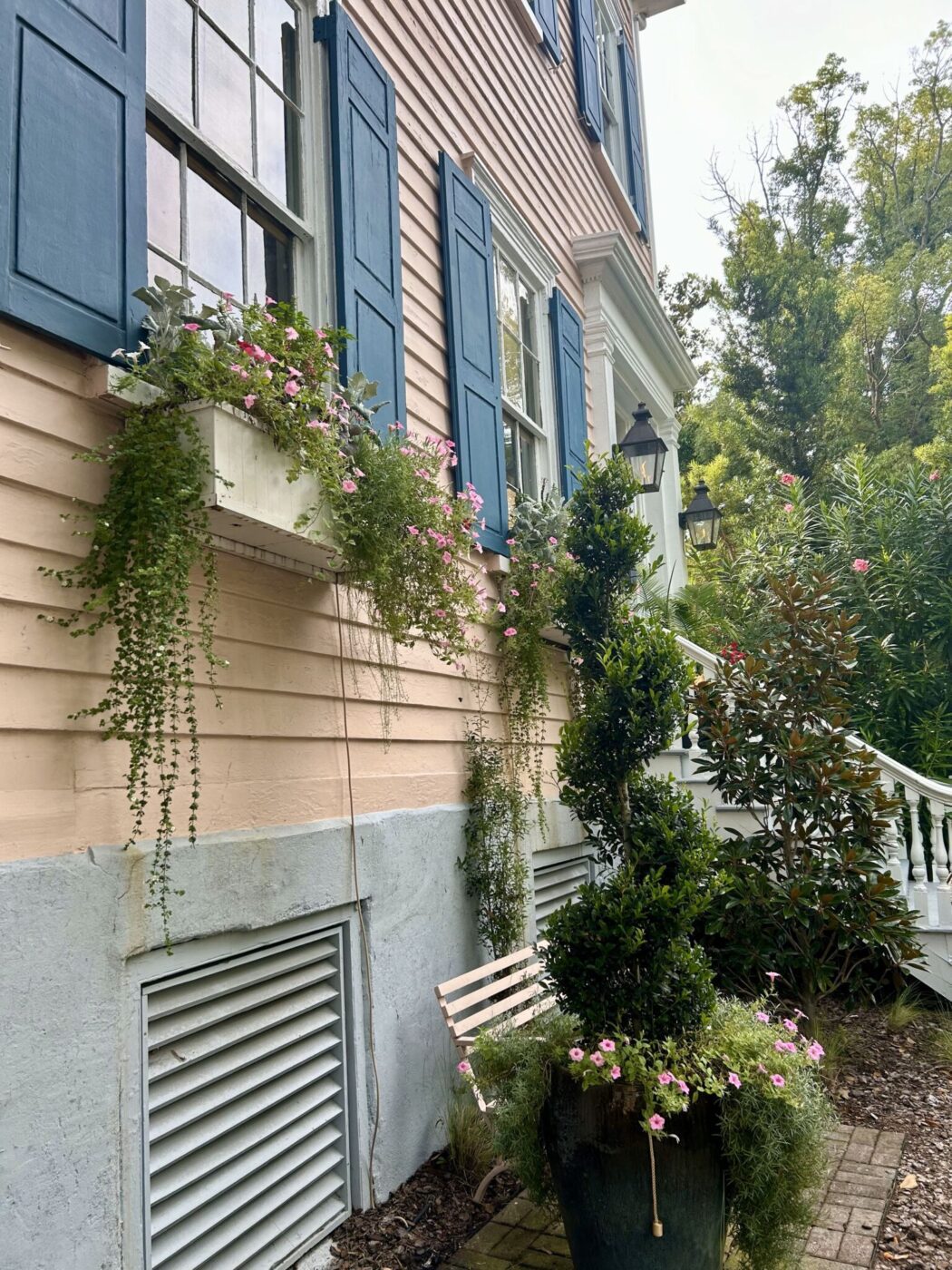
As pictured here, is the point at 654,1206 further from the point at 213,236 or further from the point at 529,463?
the point at 529,463

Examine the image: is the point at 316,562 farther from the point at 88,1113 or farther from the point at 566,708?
the point at 566,708

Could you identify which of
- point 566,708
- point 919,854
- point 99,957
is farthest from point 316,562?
point 919,854

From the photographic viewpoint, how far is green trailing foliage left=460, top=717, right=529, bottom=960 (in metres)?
4.72

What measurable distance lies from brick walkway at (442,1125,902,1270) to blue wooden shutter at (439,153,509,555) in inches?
118

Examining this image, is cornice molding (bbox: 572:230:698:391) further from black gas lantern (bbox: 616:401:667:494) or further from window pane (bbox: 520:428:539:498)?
window pane (bbox: 520:428:539:498)

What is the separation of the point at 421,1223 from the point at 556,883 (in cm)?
246

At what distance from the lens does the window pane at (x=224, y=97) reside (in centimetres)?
346

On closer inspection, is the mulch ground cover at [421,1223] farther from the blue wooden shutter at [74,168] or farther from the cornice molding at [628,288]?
the cornice molding at [628,288]

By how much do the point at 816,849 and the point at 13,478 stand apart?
15.7 feet

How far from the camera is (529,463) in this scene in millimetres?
6359

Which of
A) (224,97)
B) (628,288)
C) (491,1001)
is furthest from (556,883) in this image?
(628,288)

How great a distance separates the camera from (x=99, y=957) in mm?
2555

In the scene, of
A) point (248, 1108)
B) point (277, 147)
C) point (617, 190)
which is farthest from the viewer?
point (617, 190)

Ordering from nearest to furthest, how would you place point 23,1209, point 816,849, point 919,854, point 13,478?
point 23,1209
point 13,478
point 816,849
point 919,854
